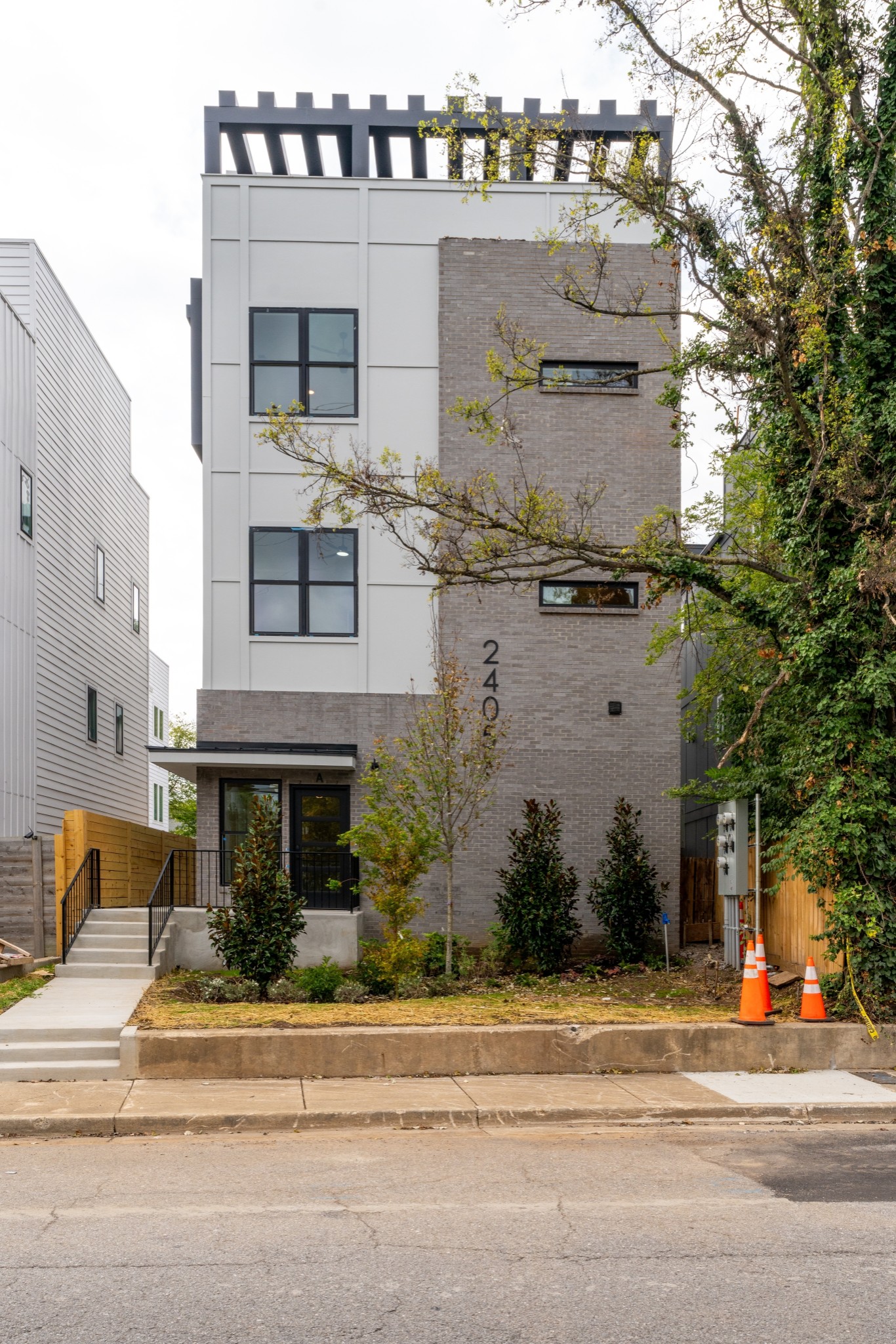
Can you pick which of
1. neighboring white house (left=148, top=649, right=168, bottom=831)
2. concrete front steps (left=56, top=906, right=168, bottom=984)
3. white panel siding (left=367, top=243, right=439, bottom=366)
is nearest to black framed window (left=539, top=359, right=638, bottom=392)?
white panel siding (left=367, top=243, right=439, bottom=366)

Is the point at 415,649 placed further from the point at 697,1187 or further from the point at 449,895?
the point at 697,1187

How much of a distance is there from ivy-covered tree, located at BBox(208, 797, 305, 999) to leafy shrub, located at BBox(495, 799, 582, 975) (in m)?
4.98

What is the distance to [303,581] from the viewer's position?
19578mm

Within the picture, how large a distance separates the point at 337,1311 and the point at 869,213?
38.7ft

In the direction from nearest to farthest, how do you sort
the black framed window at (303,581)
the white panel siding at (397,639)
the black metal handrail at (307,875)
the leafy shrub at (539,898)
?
the leafy shrub at (539,898) → the black metal handrail at (307,875) → the black framed window at (303,581) → the white panel siding at (397,639)

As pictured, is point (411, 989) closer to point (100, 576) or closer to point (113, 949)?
point (113, 949)

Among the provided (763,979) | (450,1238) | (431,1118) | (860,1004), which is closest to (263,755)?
(763,979)

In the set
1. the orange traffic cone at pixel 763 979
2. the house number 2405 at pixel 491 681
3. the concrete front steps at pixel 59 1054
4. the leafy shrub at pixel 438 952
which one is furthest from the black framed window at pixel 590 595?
the concrete front steps at pixel 59 1054

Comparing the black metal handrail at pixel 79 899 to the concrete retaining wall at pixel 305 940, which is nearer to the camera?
the black metal handrail at pixel 79 899

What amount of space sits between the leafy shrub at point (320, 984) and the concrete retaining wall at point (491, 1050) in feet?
11.4

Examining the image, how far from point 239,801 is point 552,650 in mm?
5679

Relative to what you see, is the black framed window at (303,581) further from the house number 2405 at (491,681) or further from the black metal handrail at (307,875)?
the black metal handrail at (307,875)

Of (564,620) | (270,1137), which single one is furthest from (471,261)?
(270,1137)

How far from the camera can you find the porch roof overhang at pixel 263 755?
60.2 feet
